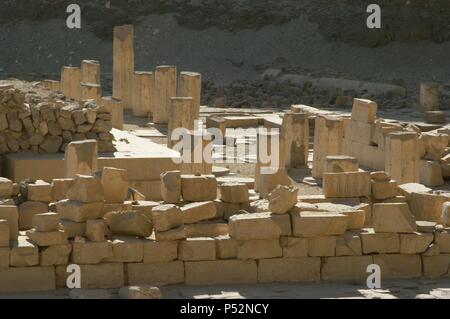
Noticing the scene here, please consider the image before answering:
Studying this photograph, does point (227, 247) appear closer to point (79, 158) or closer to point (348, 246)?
point (348, 246)

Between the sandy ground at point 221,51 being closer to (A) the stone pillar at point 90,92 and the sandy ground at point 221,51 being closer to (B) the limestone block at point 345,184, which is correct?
(A) the stone pillar at point 90,92

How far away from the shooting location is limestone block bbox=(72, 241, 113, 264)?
12.5m

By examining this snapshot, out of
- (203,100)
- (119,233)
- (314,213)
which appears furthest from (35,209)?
(203,100)

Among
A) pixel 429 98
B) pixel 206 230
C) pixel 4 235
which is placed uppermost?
pixel 429 98

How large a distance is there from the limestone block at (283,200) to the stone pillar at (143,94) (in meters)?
16.2

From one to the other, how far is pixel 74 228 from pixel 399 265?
3.67 m

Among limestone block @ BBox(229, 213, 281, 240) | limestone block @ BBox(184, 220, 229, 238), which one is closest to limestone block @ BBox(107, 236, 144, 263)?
limestone block @ BBox(184, 220, 229, 238)

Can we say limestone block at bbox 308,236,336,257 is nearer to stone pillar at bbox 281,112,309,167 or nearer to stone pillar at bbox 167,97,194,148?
stone pillar at bbox 281,112,309,167

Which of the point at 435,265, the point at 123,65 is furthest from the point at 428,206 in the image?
the point at 123,65

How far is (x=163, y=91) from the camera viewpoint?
90.8 feet

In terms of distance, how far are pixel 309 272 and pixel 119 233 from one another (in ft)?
7.07

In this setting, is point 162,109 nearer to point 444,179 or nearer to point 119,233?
point 444,179

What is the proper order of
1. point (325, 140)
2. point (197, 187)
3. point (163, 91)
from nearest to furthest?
point (197, 187)
point (325, 140)
point (163, 91)

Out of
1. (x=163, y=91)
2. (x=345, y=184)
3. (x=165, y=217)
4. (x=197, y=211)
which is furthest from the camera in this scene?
(x=163, y=91)
